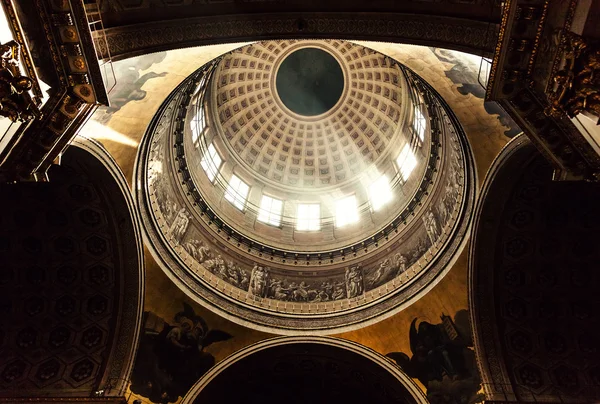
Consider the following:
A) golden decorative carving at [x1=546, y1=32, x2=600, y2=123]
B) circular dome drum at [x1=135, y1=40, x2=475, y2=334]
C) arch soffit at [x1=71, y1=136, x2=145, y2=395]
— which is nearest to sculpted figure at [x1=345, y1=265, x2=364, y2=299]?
circular dome drum at [x1=135, y1=40, x2=475, y2=334]

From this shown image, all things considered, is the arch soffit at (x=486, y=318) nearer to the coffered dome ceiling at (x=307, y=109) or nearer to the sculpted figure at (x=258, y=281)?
the sculpted figure at (x=258, y=281)

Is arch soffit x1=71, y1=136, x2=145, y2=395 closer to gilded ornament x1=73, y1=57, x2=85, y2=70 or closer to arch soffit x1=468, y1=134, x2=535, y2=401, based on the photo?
gilded ornament x1=73, y1=57, x2=85, y2=70

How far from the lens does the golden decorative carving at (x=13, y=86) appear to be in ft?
18.9

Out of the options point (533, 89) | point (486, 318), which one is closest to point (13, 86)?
point (533, 89)

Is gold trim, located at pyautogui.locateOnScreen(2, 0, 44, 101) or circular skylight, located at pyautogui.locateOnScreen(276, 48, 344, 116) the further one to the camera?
circular skylight, located at pyautogui.locateOnScreen(276, 48, 344, 116)

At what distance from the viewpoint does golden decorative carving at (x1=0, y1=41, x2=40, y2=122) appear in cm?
575

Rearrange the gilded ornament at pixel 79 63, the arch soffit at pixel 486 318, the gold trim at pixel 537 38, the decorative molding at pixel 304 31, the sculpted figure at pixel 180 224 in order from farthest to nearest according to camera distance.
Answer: the sculpted figure at pixel 180 224, the arch soffit at pixel 486 318, the decorative molding at pixel 304 31, the gilded ornament at pixel 79 63, the gold trim at pixel 537 38

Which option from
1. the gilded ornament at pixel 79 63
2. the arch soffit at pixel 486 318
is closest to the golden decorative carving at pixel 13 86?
the gilded ornament at pixel 79 63

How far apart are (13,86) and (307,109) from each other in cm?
1800

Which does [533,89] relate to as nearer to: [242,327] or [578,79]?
[578,79]

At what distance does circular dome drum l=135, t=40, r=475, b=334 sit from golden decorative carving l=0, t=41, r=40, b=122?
5992 mm

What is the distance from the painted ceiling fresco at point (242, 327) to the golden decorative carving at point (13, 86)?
3615mm

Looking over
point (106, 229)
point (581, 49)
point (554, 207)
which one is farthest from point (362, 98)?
point (581, 49)

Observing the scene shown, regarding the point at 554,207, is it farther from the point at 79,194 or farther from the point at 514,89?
the point at 79,194
